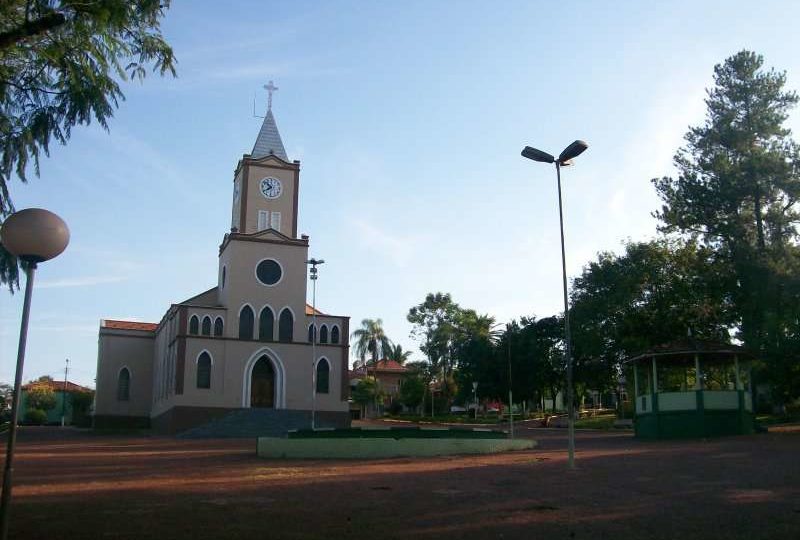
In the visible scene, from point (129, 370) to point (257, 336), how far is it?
1514cm

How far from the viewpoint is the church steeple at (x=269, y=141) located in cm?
5456

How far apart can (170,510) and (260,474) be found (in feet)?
20.8

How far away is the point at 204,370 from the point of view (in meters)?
48.2

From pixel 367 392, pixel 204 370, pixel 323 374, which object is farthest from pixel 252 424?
pixel 367 392

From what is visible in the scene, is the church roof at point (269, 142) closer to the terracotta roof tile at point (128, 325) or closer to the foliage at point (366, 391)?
the terracotta roof tile at point (128, 325)

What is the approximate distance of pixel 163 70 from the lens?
11.1 m

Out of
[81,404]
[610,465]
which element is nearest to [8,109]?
[610,465]

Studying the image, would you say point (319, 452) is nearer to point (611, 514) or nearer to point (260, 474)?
point (260, 474)

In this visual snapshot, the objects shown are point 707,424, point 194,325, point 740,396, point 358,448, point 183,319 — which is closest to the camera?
point 358,448

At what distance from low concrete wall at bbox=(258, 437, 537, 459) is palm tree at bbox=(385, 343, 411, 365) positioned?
58632 millimetres

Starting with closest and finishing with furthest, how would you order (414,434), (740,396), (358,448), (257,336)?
1. (358,448)
2. (414,434)
3. (740,396)
4. (257,336)

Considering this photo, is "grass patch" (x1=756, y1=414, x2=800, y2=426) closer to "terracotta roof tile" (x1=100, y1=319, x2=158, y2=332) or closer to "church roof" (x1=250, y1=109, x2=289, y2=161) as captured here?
"church roof" (x1=250, y1=109, x2=289, y2=161)

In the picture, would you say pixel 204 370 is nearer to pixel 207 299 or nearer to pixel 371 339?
pixel 207 299

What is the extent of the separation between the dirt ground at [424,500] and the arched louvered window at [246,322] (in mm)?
28991
